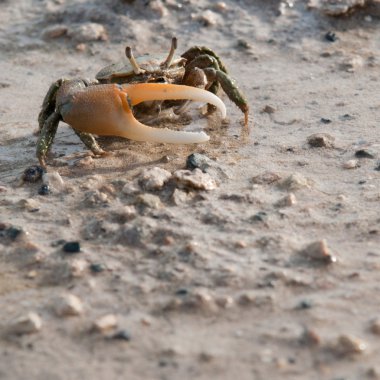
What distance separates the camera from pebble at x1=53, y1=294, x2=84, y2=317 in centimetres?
204

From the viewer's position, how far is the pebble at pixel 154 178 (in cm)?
271

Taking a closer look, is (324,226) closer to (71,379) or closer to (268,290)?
(268,290)

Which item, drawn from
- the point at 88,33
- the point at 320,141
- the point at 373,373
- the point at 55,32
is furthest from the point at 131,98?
the point at 55,32

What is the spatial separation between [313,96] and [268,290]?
189cm

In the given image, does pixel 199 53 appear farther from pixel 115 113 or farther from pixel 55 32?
pixel 55 32

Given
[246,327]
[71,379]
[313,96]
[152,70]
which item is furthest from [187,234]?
[313,96]

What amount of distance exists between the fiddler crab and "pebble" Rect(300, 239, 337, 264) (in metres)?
0.88

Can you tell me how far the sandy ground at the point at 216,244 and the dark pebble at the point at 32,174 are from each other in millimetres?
24

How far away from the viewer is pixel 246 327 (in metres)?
1.98

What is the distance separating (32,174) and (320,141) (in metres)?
1.26

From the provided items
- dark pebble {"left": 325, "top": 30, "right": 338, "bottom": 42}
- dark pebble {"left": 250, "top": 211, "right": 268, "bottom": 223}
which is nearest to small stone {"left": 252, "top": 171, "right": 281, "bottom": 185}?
dark pebble {"left": 250, "top": 211, "right": 268, "bottom": 223}

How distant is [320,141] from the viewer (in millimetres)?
3166

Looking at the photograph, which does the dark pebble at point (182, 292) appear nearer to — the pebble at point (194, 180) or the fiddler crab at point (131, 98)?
the pebble at point (194, 180)

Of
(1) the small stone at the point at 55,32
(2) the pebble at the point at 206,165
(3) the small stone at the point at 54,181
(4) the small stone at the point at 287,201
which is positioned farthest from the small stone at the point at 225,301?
(1) the small stone at the point at 55,32
